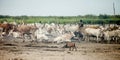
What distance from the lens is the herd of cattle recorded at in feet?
10.9

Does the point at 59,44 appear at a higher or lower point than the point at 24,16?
lower

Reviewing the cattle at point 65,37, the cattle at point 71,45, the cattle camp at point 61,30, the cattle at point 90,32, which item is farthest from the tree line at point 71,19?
the cattle at point 71,45

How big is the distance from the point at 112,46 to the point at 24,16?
4.48ft

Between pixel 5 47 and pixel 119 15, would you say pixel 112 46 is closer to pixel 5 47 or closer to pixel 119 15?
pixel 119 15

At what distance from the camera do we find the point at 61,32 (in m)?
3.37

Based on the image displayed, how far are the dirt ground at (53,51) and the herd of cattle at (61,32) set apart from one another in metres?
0.09

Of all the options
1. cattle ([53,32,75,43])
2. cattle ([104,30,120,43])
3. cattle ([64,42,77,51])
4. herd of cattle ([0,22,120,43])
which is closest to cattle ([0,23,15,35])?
herd of cattle ([0,22,120,43])

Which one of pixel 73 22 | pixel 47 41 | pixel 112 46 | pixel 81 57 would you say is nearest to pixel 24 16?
A: pixel 47 41

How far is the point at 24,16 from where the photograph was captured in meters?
3.46

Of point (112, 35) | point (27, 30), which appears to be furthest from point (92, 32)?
point (27, 30)

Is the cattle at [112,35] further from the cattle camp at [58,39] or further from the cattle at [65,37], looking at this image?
the cattle at [65,37]

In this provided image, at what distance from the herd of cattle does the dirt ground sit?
9 centimetres

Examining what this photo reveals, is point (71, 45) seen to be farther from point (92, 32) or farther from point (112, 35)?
point (112, 35)

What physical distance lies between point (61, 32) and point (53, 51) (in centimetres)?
30
